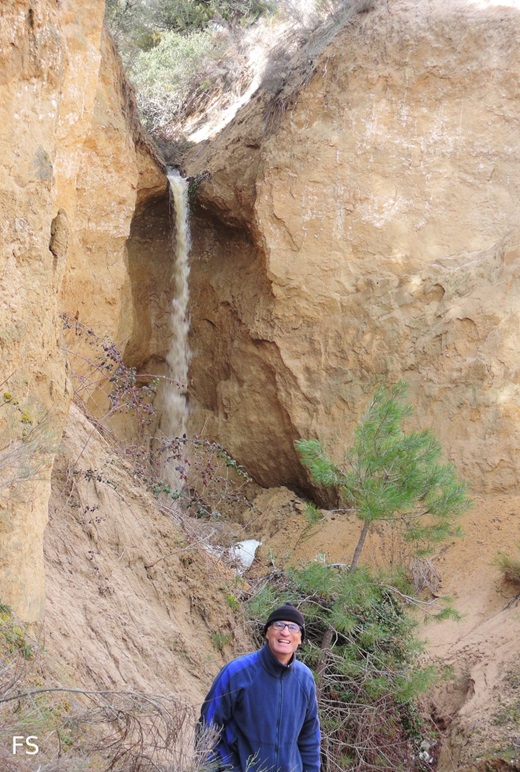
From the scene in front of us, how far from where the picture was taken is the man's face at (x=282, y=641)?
10.8 ft

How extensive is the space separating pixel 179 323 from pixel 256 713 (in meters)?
10.3

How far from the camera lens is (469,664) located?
7527mm

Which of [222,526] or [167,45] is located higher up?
[167,45]

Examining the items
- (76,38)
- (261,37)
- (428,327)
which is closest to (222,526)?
(428,327)

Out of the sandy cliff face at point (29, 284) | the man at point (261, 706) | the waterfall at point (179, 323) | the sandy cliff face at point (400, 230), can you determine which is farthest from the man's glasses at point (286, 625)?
the waterfall at point (179, 323)

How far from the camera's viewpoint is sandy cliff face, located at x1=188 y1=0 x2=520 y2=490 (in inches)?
418

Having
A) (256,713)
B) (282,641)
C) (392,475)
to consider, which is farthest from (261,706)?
(392,475)

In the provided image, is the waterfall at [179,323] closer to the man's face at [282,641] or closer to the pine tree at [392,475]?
the pine tree at [392,475]

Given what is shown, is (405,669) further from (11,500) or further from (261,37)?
(261,37)

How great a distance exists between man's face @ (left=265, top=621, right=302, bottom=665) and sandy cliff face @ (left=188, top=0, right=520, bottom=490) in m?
7.53

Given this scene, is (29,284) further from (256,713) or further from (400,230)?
(400,230)

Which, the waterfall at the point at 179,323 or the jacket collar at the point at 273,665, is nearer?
the jacket collar at the point at 273,665

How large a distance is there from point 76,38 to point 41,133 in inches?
254

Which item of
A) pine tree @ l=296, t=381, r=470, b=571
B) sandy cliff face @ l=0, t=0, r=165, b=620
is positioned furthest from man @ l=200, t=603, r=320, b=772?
pine tree @ l=296, t=381, r=470, b=571
